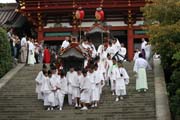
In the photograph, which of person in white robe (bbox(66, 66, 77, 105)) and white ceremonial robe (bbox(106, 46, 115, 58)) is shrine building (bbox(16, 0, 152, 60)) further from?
person in white robe (bbox(66, 66, 77, 105))

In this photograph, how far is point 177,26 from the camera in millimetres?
20328

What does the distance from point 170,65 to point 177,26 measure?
173 cm

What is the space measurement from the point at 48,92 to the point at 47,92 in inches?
1.4

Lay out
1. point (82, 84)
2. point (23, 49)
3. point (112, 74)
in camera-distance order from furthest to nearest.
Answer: point (23, 49), point (112, 74), point (82, 84)

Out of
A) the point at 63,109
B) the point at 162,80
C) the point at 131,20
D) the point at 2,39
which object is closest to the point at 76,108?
the point at 63,109

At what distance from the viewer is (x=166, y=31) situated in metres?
20.6

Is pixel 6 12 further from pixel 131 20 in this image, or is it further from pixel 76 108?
pixel 76 108

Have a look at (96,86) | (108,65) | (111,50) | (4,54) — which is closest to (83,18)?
(4,54)

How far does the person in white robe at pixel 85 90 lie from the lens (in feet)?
62.2

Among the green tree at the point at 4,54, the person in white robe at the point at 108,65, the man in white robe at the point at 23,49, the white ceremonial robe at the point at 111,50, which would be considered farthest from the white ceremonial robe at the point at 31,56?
the person in white robe at the point at 108,65

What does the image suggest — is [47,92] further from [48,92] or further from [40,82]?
[40,82]

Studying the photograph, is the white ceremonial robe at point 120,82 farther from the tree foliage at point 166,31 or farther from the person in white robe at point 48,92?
the person in white robe at point 48,92

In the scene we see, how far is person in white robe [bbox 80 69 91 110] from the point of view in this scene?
62.2 ft

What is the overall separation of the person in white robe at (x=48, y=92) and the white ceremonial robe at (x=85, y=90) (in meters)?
0.99
